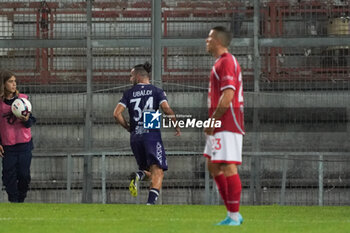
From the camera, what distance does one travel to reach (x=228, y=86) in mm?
7473

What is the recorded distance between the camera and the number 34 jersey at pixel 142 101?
1044 centimetres

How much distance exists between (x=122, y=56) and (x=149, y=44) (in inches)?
15.1

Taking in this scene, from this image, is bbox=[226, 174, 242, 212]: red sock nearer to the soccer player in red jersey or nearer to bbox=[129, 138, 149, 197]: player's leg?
the soccer player in red jersey

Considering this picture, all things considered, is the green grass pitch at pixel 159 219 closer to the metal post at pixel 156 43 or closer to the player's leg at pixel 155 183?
the player's leg at pixel 155 183

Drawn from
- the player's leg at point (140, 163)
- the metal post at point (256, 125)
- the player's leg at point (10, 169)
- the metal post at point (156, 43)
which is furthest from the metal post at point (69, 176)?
the metal post at point (256, 125)

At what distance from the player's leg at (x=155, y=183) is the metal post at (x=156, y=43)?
1822 millimetres

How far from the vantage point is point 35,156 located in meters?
12.6

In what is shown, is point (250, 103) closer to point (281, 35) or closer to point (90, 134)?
point (281, 35)

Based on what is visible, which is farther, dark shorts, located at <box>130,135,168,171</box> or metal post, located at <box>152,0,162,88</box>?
metal post, located at <box>152,0,162,88</box>

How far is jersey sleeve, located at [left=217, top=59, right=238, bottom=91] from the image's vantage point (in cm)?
748

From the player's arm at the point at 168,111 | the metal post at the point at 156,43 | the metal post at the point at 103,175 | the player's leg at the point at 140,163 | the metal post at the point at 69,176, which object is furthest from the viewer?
the metal post at the point at 69,176

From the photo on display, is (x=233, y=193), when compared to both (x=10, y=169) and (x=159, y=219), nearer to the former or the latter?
(x=159, y=219)

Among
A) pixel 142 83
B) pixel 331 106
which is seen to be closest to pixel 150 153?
pixel 142 83

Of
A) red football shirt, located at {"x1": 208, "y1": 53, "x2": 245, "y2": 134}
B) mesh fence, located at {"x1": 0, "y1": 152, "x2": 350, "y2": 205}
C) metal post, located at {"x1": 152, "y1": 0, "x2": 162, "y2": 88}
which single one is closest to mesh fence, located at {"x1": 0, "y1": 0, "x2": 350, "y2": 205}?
mesh fence, located at {"x1": 0, "y1": 152, "x2": 350, "y2": 205}
